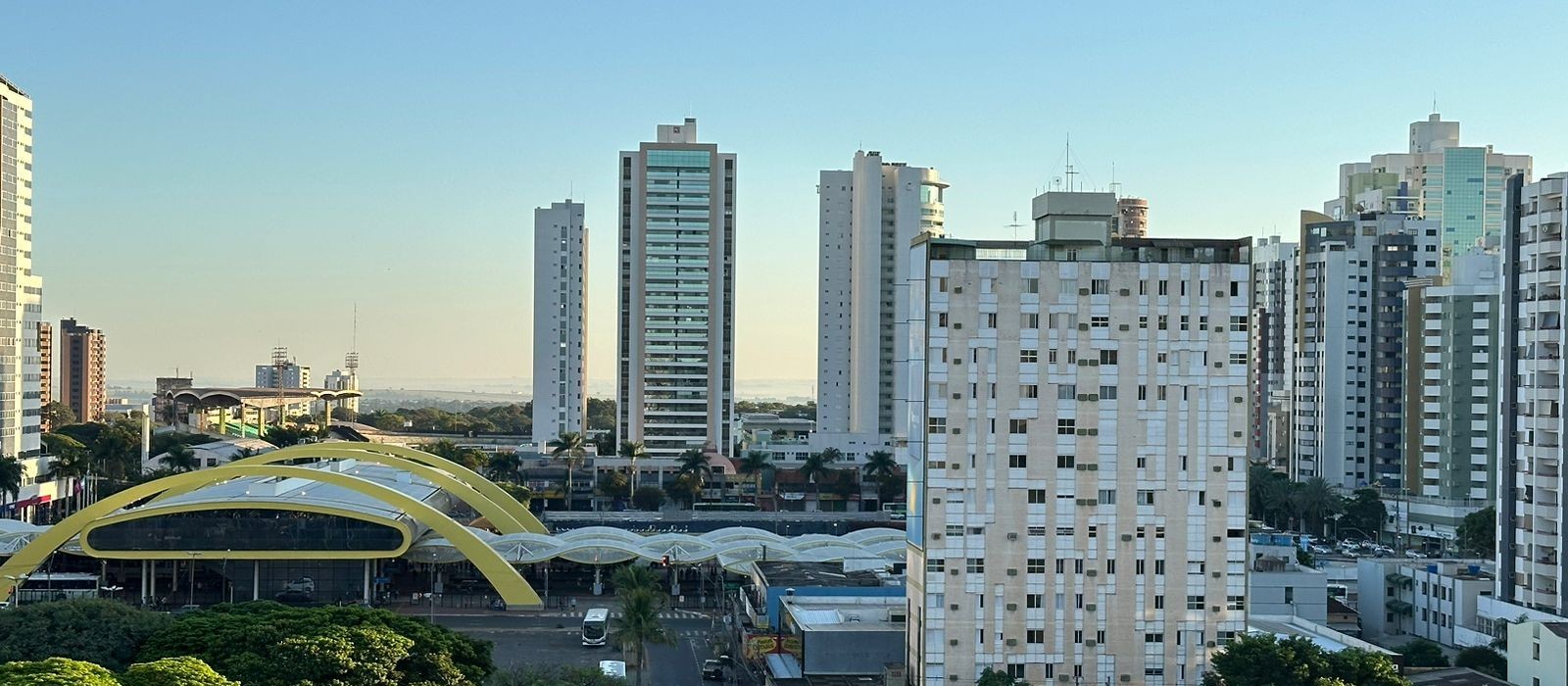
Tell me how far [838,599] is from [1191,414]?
44.2ft

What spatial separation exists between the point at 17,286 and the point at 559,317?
45.2 m

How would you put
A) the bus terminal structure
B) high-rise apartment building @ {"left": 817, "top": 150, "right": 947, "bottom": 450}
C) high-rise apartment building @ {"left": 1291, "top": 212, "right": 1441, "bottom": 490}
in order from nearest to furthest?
the bus terminal structure → high-rise apartment building @ {"left": 1291, "top": 212, "right": 1441, "bottom": 490} → high-rise apartment building @ {"left": 817, "top": 150, "right": 947, "bottom": 450}

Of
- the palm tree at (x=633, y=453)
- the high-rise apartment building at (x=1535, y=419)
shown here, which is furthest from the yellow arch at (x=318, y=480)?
the palm tree at (x=633, y=453)

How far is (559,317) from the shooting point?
123 metres

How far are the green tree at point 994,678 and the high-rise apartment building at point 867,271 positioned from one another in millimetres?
70180

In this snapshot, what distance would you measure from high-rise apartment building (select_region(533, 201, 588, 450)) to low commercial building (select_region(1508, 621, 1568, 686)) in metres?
86.7

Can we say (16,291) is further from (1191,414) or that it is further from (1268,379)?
(1268,379)

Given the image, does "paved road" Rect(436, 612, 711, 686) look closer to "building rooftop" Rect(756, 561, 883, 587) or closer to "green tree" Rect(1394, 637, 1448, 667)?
"building rooftop" Rect(756, 561, 883, 587)

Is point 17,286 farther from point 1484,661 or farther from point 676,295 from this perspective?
point 1484,661

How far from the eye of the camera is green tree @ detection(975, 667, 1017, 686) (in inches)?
1571

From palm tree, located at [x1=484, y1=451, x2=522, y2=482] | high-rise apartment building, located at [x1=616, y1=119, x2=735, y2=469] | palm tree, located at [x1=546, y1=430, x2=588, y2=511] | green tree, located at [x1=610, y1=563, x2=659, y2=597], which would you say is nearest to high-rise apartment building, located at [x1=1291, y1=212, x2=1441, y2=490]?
high-rise apartment building, located at [x1=616, y1=119, x2=735, y2=469]

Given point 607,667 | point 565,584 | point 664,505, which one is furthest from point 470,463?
point 607,667

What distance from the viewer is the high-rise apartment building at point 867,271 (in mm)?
114438

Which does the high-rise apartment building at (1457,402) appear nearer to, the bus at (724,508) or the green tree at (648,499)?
the bus at (724,508)
